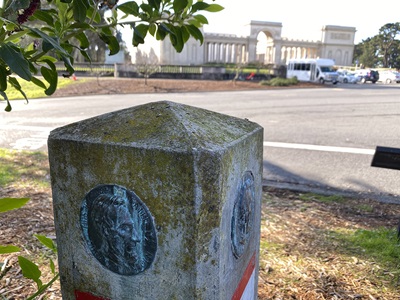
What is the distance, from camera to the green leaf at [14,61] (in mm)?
948

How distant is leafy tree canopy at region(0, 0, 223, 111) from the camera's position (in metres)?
1.02

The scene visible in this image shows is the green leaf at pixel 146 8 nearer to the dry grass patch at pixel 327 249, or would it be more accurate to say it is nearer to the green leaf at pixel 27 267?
the green leaf at pixel 27 267

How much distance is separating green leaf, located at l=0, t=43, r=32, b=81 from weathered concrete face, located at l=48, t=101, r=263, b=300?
1.21 feet

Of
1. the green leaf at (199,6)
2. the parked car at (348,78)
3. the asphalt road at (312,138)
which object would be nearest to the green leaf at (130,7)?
the green leaf at (199,6)

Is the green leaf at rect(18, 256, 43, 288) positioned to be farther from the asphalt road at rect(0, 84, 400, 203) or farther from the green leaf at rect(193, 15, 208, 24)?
the asphalt road at rect(0, 84, 400, 203)

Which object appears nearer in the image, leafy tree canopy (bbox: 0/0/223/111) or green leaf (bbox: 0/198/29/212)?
leafy tree canopy (bbox: 0/0/223/111)

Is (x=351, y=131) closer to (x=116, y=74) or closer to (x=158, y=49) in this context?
(x=116, y=74)

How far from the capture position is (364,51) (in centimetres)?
6912

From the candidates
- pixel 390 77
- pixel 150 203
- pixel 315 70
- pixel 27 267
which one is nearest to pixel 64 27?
pixel 150 203

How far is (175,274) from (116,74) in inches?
1125

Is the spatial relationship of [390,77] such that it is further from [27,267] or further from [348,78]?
[27,267]

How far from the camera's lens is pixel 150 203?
1210mm

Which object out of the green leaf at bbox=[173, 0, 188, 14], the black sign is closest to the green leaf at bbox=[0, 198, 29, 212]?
the green leaf at bbox=[173, 0, 188, 14]

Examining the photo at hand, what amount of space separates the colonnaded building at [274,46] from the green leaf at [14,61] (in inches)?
1994
